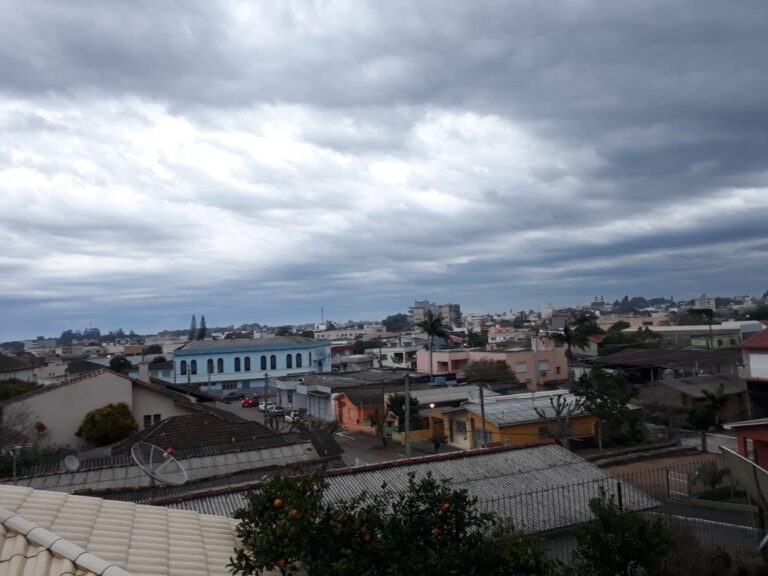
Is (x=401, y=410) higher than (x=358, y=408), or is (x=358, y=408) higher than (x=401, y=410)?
(x=401, y=410)

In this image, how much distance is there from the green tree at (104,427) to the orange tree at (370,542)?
70.4 feet

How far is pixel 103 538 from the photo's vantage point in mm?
6281

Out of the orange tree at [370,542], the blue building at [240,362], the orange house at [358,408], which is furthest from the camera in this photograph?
the blue building at [240,362]

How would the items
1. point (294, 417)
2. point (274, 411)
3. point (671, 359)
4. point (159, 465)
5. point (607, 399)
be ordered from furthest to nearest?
point (671, 359), point (274, 411), point (294, 417), point (607, 399), point (159, 465)

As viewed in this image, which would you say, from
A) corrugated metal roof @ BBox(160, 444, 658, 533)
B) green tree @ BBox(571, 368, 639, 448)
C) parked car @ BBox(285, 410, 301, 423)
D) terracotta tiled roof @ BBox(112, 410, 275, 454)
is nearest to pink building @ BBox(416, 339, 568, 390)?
green tree @ BBox(571, 368, 639, 448)

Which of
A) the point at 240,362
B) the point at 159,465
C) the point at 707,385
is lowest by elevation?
the point at 707,385

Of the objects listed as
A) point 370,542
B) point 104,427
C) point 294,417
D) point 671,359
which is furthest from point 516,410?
point 370,542

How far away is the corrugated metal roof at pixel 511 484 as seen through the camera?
35.6 feet

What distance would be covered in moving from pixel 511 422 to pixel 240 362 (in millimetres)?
39661

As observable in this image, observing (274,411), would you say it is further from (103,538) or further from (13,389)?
(103,538)

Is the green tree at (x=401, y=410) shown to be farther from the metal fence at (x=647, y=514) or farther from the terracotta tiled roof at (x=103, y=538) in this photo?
the terracotta tiled roof at (x=103, y=538)

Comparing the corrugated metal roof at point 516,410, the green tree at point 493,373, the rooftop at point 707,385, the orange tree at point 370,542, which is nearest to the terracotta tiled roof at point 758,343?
the rooftop at point 707,385

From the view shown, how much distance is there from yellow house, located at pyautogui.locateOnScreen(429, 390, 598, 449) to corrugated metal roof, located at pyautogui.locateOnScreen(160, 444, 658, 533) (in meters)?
12.2

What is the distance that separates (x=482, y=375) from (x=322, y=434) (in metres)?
25.7
